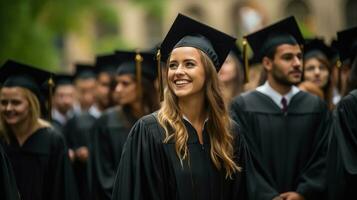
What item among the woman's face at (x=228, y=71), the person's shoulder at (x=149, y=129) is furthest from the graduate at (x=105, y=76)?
the person's shoulder at (x=149, y=129)

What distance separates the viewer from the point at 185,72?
4582 mm

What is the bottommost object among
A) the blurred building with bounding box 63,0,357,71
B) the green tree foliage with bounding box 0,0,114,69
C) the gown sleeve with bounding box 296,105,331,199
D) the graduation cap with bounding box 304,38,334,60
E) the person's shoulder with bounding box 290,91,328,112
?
the gown sleeve with bounding box 296,105,331,199

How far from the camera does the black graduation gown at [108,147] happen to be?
7215mm

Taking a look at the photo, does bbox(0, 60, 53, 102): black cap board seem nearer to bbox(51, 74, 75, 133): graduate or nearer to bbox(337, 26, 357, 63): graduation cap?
bbox(337, 26, 357, 63): graduation cap

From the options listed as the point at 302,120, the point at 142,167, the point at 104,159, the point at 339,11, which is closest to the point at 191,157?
the point at 142,167

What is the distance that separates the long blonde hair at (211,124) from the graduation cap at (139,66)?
8.17 feet

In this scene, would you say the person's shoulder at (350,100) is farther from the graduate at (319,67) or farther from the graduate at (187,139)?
the graduate at (319,67)

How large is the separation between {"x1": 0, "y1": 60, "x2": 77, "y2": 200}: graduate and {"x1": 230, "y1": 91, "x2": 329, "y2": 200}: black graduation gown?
1709 mm

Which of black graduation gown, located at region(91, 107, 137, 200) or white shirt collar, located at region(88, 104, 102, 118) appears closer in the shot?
black graduation gown, located at region(91, 107, 137, 200)

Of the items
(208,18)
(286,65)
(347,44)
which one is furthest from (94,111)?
(208,18)

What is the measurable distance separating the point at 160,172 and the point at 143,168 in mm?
122

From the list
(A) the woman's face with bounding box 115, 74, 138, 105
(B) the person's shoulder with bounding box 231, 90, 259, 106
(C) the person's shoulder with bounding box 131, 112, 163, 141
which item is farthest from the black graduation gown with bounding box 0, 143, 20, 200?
(A) the woman's face with bounding box 115, 74, 138, 105

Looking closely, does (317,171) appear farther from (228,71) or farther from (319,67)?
(228,71)

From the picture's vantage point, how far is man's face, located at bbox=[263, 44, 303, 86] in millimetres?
6148
